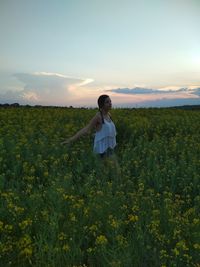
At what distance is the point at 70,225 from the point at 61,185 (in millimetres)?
1808

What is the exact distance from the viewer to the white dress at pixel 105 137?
33.3ft

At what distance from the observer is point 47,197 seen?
→ 24.5 feet

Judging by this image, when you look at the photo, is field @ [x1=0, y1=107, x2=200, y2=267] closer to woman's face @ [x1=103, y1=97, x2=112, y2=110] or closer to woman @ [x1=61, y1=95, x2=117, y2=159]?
woman @ [x1=61, y1=95, x2=117, y2=159]

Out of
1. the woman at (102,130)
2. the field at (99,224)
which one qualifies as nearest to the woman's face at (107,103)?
the woman at (102,130)

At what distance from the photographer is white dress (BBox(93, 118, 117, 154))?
1016 centimetres

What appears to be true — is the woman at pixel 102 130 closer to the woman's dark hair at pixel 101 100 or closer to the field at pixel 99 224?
the woman's dark hair at pixel 101 100

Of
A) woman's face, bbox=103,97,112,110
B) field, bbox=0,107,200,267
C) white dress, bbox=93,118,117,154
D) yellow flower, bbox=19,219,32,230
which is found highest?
woman's face, bbox=103,97,112,110

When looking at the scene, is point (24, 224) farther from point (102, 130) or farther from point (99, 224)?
point (102, 130)

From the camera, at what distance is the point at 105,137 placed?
10.2m

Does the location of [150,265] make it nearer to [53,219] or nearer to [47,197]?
[53,219]

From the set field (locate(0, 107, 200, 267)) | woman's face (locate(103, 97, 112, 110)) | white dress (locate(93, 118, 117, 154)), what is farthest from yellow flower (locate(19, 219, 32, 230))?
white dress (locate(93, 118, 117, 154))

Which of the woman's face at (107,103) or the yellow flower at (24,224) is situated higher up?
the woman's face at (107,103)

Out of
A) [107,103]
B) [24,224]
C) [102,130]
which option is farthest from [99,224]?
[102,130]

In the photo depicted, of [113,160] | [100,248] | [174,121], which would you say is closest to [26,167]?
[113,160]
